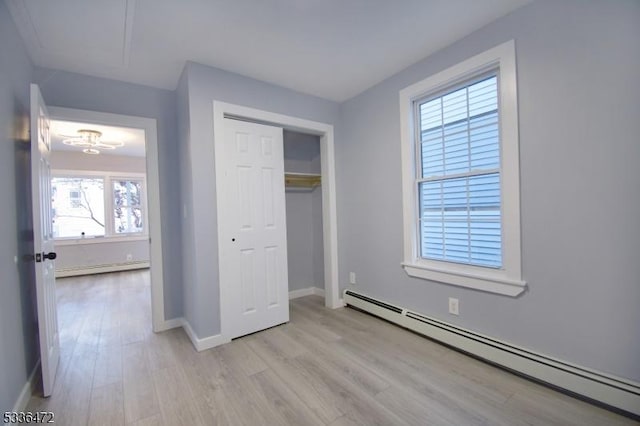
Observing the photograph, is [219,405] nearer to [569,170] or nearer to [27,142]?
[27,142]

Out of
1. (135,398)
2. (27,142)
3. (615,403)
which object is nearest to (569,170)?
(615,403)

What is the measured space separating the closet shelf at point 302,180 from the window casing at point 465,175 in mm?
1380

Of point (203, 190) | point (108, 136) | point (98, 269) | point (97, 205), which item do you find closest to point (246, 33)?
point (203, 190)

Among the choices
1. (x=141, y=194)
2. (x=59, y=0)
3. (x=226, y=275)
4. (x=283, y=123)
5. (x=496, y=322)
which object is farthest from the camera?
(x=141, y=194)

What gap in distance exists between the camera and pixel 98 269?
586 centimetres

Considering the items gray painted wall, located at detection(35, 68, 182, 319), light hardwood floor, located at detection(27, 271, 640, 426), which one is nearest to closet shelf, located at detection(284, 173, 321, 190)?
gray painted wall, located at detection(35, 68, 182, 319)

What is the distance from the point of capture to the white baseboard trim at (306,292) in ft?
12.4

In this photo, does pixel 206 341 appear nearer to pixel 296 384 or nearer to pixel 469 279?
pixel 296 384

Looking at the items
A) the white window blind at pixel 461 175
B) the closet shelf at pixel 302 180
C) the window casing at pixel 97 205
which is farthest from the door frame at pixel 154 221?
the window casing at pixel 97 205

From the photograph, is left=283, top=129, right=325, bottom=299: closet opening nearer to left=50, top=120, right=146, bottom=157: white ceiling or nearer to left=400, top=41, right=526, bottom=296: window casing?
left=400, top=41, right=526, bottom=296: window casing

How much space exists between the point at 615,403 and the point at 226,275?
275cm

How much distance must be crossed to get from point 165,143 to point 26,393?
2.25 metres

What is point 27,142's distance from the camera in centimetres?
211

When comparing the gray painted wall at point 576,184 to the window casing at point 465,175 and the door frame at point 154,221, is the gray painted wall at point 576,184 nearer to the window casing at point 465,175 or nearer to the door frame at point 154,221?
the window casing at point 465,175
